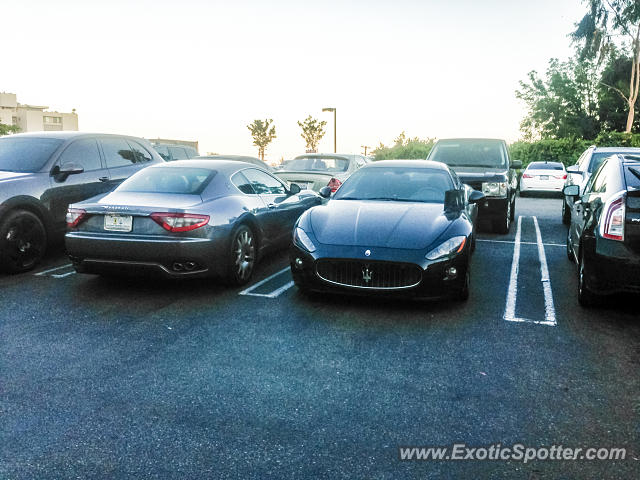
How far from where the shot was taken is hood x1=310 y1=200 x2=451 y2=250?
5.46 m

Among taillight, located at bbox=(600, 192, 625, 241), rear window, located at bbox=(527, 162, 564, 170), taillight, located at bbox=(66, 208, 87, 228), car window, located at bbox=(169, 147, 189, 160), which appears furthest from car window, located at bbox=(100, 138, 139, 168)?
rear window, located at bbox=(527, 162, 564, 170)

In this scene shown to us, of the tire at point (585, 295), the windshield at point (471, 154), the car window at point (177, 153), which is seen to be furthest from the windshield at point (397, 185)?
the car window at point (177, 153)

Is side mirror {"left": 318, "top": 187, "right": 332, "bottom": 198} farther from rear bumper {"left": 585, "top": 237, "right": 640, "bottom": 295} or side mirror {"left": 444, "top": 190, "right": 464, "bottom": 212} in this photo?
rear bumper {"left": 585, "top": 237, "right": 640, "bottom": 295}

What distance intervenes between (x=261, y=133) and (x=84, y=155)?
82.4 meters

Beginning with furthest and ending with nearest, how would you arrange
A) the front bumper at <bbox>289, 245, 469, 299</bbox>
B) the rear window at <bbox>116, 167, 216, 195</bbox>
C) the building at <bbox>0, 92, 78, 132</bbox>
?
the building at <bbox>0, 92, 78, 132</bbox> < the rear window at <bbox>116, 167, 216, 195</bbox> < the front bumper at <bbox>289, 245, 469, 299</bbox>

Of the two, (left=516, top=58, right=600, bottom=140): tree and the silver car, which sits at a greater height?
(left=516, top=58, right=600, bottom=140): tree

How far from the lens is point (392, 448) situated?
2.99 m

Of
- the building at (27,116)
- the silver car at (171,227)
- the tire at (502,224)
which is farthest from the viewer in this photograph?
the building at (27,116)

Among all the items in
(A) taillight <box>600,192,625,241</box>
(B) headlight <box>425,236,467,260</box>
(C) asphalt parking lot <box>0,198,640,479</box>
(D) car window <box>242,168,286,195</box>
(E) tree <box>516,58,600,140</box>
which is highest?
(E) tree <box>516,58,600,140</box>

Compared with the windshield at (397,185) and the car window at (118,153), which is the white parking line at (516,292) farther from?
the car window at (118,153)

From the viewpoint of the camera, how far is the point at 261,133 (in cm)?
8894

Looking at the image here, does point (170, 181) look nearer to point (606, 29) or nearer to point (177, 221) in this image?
point (177, 221)

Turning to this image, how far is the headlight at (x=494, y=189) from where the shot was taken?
409 inches

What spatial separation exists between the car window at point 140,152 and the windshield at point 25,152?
1.42 m
